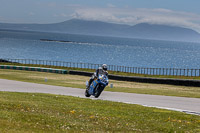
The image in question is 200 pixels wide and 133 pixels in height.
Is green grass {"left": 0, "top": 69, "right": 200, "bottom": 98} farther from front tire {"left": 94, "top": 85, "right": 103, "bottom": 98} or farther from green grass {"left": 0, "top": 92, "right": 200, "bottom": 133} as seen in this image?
green grass {"left": 0, "top": 92, "right": 200, "bottom": 133}

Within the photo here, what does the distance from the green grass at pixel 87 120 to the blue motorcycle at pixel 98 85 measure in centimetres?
423

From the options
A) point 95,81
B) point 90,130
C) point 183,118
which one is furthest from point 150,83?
point 90,130

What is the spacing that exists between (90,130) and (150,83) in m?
29.9

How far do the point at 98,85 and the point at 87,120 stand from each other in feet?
30.2

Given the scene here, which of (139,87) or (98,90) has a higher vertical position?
(98,90)

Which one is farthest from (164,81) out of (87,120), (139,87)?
(87,120)

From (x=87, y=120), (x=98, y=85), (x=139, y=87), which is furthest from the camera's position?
(x=139, y=87)

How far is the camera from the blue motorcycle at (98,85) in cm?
2134

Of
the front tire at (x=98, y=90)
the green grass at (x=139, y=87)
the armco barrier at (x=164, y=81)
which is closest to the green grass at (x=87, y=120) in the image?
the front tire at (x=98, y=90)

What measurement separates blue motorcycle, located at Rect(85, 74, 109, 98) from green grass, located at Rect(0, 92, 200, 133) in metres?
4.23

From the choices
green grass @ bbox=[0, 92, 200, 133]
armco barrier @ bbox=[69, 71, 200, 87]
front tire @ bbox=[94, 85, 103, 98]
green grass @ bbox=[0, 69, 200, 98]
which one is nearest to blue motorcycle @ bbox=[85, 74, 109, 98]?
front tire @ bbox=[94, 85, 103, 98]

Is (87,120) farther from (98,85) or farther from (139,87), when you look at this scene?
(139,87)

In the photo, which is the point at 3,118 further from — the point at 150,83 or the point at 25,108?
the point at 150,83

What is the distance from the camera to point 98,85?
883 inches
